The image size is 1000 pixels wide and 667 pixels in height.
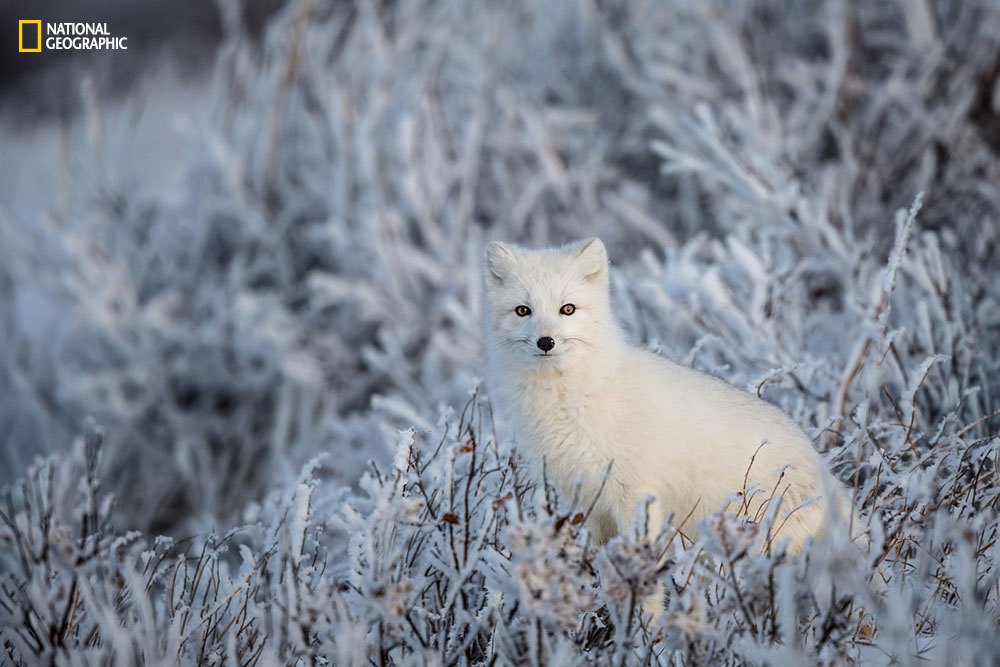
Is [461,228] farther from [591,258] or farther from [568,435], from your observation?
[568,435]

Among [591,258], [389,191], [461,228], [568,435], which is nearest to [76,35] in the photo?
[389,191]

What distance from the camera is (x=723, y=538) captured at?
1889mm

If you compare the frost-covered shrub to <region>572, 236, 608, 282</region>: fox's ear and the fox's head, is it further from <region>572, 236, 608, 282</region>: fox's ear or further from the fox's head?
<region>572, 236, 608, 282</region>: fox's ear

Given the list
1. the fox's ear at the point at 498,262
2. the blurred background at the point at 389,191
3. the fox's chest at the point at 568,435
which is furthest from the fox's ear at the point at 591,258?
the blurred background at the point at 389,191

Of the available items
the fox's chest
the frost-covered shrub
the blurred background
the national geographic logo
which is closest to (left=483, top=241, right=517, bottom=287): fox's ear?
the fox's chest

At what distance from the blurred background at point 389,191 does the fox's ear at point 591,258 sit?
2.43 meters

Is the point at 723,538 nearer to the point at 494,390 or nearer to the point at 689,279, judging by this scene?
the point at 494,390

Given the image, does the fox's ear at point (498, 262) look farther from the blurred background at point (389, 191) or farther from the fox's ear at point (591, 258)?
the blurred background at point (389, 191)

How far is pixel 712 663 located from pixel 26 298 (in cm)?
789

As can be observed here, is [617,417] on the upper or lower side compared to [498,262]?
lower

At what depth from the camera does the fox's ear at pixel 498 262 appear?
2.82 meters

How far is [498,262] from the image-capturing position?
2.84 meters

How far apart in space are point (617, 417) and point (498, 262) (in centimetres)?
60

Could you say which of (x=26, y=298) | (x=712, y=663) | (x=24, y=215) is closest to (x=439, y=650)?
(x=712, y=663)
